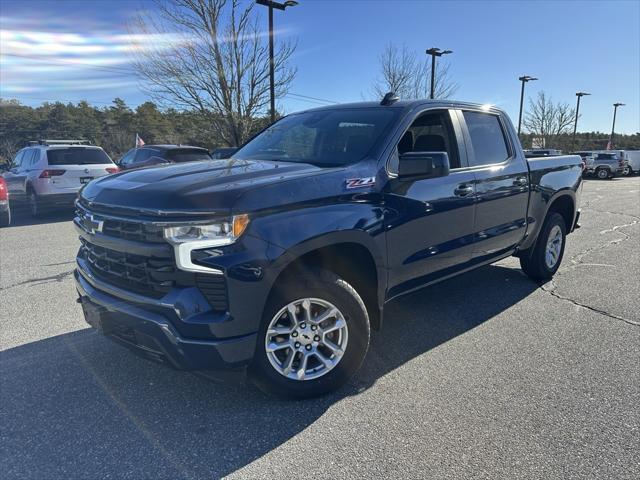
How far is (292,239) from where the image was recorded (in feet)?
8.64

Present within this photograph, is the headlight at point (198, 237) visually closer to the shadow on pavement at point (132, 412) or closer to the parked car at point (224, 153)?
the shadow on pavement at point (132, 412)

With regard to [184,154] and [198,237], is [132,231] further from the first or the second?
[184,154]

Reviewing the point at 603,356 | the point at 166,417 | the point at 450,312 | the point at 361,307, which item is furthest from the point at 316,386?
the point at 603,356

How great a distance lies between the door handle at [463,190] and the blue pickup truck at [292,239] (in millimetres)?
16

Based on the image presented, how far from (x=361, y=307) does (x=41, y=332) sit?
9.78 ft

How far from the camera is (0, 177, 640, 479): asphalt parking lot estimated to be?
7.83 feet

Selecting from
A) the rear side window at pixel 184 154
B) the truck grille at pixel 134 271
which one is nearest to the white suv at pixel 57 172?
the rear side window at pixel 184 154

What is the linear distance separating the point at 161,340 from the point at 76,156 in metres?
A: 10.1

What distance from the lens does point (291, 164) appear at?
332 cm

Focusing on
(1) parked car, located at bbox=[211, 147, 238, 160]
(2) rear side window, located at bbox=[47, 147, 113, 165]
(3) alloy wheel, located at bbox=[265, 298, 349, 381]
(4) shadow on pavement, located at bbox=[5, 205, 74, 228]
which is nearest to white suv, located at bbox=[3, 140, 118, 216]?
(2) rear side window, located at bbox=[47, 147, 113, 165]

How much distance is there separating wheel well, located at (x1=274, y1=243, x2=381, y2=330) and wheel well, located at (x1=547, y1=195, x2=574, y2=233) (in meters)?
3.33

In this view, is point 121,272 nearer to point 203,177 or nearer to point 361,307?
point 203,177

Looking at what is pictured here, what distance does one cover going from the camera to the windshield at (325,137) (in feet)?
11.2

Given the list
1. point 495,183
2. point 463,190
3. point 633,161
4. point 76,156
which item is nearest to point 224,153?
point 463,190
